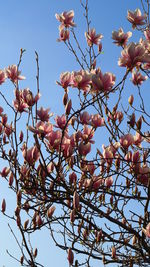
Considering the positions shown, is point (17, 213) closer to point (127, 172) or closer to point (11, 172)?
point (11, 172)

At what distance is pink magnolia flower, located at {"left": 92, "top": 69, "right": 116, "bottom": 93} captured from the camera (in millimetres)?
2576

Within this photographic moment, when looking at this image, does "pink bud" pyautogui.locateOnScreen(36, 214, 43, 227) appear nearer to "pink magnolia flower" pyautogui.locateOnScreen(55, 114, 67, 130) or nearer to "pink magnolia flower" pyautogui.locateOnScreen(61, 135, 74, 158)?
"pink magnolia flower" pyautogui.locateOnScreen(61, 135, 74, 158)

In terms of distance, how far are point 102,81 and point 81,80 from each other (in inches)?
6.3

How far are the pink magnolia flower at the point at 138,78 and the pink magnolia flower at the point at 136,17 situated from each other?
23.5 inches

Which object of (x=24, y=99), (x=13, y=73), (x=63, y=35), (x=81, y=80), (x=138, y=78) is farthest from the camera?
(x=63, y=35)

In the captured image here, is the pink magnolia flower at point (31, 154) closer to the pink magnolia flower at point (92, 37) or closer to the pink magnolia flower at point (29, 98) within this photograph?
the pink magnolia flower at point (29, 98)

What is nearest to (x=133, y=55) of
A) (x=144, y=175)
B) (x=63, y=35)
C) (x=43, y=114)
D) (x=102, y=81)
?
(x=102, y=81)

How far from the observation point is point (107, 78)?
2.62m

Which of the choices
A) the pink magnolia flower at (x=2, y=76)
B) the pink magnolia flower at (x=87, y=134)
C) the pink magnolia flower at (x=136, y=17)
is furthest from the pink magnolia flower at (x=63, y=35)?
the pink magnolia flower at (x=87, y=134)

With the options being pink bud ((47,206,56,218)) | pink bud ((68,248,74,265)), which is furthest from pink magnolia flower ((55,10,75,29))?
pink bud ((68,248,74,265))

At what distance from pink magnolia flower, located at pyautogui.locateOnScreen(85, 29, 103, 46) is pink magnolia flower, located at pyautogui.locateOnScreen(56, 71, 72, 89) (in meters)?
1.59

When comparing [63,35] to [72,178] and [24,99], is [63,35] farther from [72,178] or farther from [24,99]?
[72,178]

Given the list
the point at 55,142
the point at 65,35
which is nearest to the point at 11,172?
the point at 55,142

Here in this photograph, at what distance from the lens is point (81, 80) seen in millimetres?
2691
